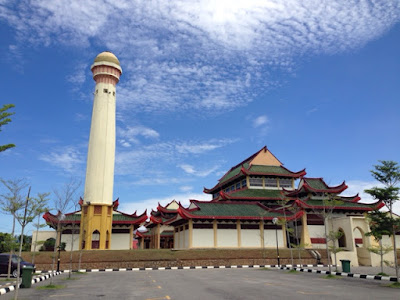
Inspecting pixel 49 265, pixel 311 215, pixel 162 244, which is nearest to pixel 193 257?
pixel 49 265

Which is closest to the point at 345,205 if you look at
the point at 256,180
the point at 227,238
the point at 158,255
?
the point at 256,180

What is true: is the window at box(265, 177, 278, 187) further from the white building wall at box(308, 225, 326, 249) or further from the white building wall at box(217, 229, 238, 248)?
the white building wall at box(217, 229, 238, 248)

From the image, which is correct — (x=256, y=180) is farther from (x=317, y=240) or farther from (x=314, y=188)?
(x=317, y=240)

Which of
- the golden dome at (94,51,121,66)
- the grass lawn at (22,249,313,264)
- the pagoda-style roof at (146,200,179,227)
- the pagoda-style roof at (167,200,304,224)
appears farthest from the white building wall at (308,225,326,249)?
the golden dome at (94,51,121,66)

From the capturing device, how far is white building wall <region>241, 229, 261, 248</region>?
3697 cm

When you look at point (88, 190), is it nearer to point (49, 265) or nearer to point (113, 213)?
point (113, 213)

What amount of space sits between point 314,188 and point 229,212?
40.0ft

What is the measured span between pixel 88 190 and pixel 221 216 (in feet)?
51.6

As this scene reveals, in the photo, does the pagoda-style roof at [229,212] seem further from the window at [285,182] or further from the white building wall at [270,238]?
the window at [285,182]

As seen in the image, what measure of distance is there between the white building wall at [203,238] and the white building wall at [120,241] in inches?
369

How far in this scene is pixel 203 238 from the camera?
35781 millimetres

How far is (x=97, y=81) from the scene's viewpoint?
39.6m

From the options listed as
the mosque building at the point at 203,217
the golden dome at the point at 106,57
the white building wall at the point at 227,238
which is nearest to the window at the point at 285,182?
the mosque building at the point at 203,217

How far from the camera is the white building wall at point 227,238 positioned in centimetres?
3616
